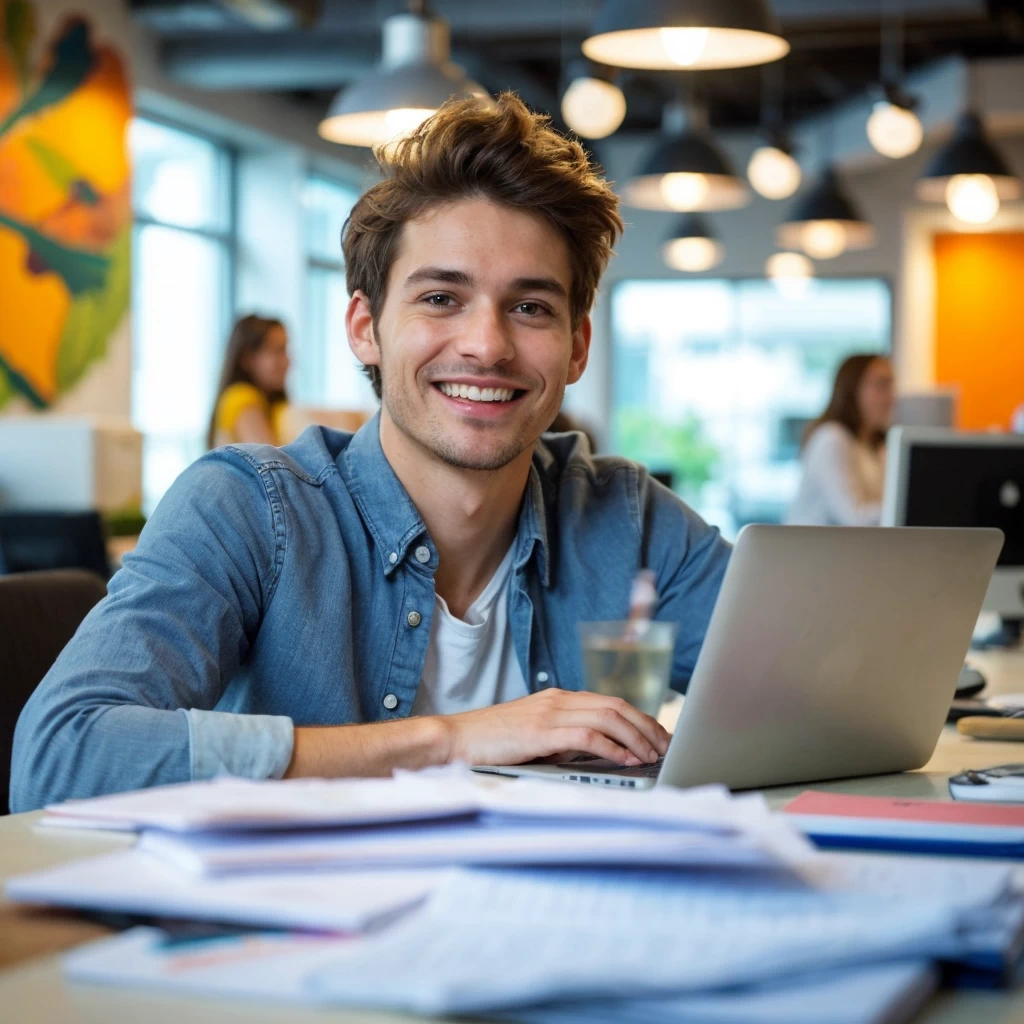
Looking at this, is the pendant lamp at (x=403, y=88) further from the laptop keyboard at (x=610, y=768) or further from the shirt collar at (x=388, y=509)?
the laptop keyboard at (x=610, y=768)

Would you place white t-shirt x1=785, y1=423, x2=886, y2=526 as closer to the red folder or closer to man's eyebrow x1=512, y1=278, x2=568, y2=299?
man's eyebrow x1=512, y1=278, x2=568, y2=299

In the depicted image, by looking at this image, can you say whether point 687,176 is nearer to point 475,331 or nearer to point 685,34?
point 685,34

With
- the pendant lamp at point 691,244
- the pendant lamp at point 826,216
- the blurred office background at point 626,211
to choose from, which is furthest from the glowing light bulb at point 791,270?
the pendant lamp at point 826,216

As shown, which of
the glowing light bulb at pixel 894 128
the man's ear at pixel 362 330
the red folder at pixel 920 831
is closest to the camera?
the red folder at pixel 920 831

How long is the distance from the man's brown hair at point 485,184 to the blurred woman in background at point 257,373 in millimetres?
3586

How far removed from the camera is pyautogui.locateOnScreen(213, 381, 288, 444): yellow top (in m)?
5.23

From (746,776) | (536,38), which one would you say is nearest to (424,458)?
(746,776)

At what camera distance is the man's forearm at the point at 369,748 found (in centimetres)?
124

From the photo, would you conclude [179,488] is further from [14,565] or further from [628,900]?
[14,565]

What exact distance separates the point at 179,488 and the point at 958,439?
5.45 ft

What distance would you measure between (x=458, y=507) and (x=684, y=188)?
14.0ft

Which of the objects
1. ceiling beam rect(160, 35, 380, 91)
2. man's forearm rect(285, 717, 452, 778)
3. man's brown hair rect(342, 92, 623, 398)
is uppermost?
ceiling beam rect(160, 35, 380, 91)

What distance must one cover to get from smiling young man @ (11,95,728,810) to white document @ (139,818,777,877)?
44 cm

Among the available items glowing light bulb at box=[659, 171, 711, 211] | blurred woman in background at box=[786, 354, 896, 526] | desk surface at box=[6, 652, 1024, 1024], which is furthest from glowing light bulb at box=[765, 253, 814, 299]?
desk surface at box=[6, 652, 1024, 1024]
